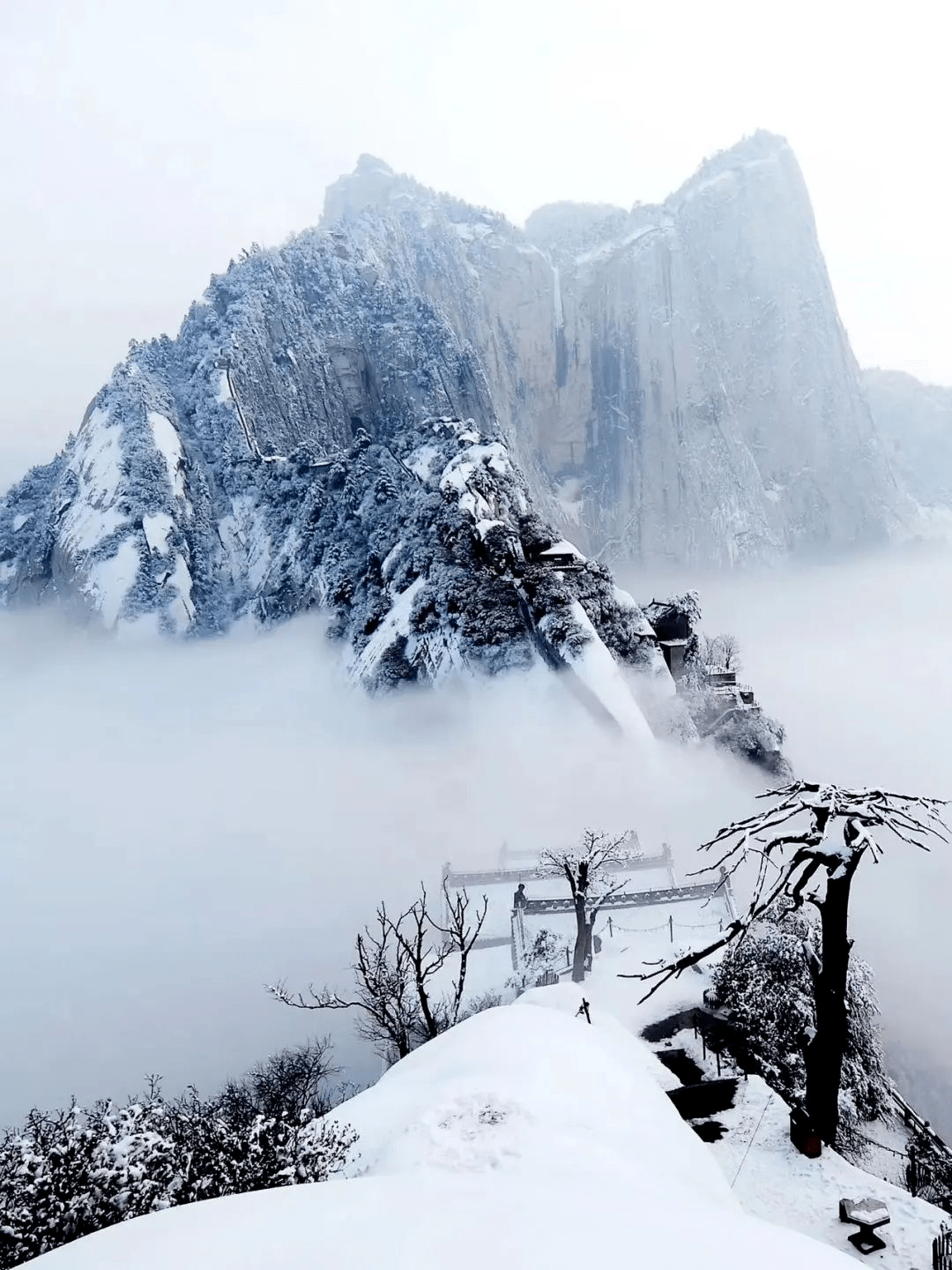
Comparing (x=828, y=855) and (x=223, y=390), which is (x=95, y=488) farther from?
(x=828, y=855)

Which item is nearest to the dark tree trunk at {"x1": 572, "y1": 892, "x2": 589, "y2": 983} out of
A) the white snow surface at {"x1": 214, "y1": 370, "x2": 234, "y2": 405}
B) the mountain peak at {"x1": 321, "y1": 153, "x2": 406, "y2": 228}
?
the white snow surface at {"x1": 214, "y1": 370, "x2": 234, "y2": 405}

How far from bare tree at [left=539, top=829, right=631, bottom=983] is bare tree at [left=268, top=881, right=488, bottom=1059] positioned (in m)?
3.95

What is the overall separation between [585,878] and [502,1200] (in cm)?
2309

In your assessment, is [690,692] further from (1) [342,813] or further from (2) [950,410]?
(2) [950,410]

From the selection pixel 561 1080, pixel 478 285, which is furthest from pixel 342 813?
pixel 478 285

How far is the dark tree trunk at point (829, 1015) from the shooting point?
34.6ft

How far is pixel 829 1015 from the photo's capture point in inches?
438

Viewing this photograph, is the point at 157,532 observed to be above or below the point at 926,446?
below

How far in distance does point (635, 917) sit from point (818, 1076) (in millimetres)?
22077

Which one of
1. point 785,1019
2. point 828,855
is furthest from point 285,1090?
point 828,855

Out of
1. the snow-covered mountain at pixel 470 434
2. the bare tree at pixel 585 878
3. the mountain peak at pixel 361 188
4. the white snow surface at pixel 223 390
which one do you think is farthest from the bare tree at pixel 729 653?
the mountain peak at pixel 361 188

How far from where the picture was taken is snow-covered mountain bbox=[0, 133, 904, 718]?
64812 mm

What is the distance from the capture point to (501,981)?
98.7ft

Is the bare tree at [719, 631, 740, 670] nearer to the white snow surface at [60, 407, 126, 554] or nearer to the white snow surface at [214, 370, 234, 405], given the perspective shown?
the white snow surface at [214, 370, 234, 405]
